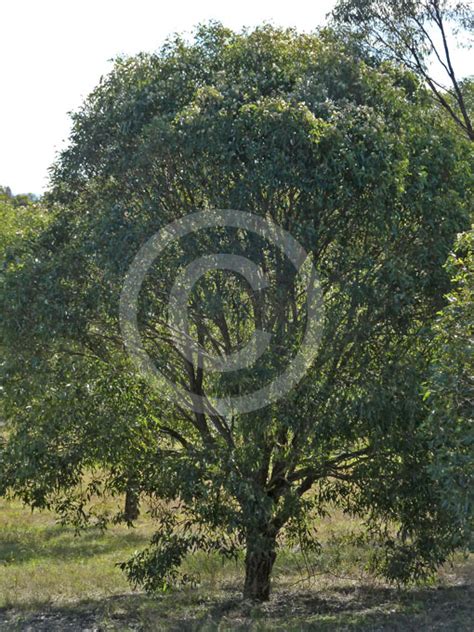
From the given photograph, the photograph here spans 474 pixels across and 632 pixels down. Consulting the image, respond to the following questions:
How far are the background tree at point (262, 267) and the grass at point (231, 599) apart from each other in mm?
728

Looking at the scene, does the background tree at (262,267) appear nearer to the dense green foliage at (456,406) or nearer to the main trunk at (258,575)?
the main trunk at (258,575)

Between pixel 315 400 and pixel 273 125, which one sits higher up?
pixel 273 125

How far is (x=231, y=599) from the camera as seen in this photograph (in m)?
12.9

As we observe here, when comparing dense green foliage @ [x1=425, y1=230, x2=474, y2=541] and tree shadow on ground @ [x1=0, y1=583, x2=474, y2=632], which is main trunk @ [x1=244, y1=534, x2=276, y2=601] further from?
dense green foliage @ [x1=425, y1=230, x2=474, y2=541]

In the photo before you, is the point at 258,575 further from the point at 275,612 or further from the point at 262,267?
the point at 262,267

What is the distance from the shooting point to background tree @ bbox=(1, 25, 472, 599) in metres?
9.59

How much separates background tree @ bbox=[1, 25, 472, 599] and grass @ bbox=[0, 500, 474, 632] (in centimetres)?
Answer: 73

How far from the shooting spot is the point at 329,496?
478 inches

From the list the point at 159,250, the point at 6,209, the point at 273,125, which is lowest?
the point at 159,250

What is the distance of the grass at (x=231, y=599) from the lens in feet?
36.3

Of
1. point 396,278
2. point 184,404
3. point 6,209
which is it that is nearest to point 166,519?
point 184,404

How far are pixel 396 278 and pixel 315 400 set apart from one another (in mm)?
1573

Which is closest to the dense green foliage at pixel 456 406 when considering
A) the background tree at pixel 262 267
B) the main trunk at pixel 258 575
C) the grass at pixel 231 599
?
the background tree at pixel 262 267

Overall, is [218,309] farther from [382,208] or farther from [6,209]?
[6,209]
